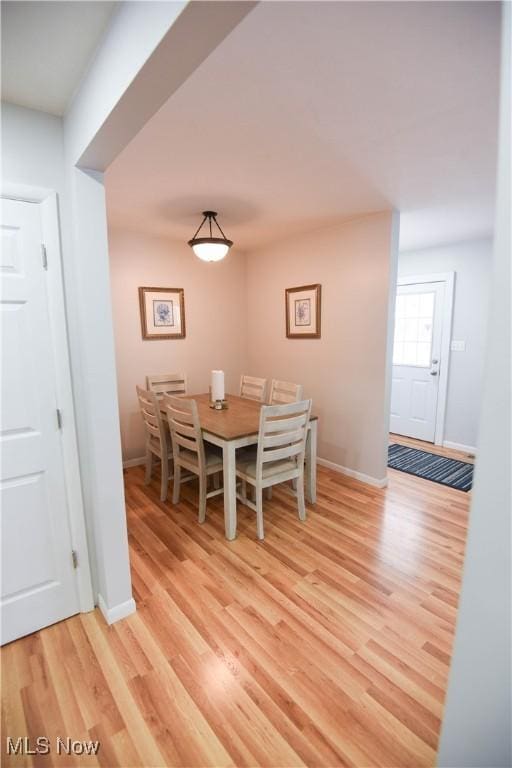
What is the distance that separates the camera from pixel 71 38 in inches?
43.6

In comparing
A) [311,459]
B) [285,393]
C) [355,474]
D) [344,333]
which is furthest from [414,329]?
[311,459]

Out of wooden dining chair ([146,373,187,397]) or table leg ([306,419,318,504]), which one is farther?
wooden dining chair ([146,373,187,397])

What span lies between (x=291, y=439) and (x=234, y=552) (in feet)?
2.77

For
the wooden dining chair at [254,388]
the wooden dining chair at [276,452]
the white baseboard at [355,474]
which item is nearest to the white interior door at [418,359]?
the white baseboard at [355,474]

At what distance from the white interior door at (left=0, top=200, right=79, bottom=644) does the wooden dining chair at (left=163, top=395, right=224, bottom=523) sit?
95cm

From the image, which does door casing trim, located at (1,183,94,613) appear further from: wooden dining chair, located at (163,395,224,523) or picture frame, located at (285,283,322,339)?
picture frame, located at (285,283,322,339)

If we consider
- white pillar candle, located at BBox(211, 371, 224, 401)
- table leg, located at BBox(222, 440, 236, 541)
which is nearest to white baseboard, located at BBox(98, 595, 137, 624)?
table leg, located at BBox(222, 440, 236, 541)

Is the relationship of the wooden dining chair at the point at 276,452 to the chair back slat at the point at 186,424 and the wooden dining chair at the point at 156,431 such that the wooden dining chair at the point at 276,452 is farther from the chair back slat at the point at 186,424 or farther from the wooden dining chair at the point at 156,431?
the wooden dining chair at the point at 156,431

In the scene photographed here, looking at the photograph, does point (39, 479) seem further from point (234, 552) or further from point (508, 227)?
point (508, 227)

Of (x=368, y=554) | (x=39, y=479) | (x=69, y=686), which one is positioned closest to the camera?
(x=69, y=686)

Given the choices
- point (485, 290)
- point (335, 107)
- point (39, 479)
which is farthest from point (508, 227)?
point (485, 290)

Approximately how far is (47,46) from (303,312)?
115 inches

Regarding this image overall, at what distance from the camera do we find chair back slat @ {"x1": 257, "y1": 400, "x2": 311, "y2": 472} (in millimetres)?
2260

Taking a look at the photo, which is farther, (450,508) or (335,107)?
(450,508)
